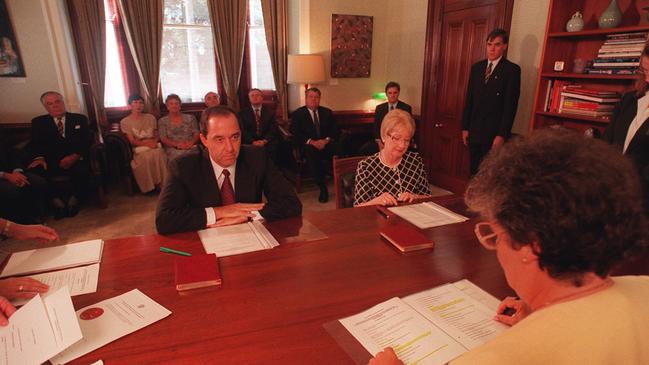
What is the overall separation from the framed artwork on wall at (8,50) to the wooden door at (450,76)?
4.60 meters

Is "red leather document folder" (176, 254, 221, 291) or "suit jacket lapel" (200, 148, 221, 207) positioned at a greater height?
"suit jacket lapel" (200, 148, 221, 207)

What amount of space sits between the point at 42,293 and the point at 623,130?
2951 millimetres

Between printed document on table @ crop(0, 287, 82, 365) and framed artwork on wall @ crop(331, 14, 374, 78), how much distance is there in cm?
472

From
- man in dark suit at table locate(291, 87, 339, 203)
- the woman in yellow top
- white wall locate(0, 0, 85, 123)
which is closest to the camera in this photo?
the woman in yellow top

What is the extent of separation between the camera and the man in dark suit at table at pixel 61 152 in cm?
374

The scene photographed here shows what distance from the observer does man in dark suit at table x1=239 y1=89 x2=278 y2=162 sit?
476 cm

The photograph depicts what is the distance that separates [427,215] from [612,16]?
223 centimetres

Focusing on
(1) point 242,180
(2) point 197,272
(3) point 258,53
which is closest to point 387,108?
(3) point 258,53

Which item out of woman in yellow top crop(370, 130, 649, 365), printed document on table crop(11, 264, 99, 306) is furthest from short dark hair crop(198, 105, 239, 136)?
woman in yellow top crop(370, 130, 649, 365)

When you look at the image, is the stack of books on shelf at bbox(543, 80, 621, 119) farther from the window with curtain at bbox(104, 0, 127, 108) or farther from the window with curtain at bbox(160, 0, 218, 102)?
the window with curtain at bbox(104, 0, 127, 108)

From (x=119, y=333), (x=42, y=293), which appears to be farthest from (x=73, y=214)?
(x=119, y=333)

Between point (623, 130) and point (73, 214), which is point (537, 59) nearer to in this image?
Answer: point (623, 130)

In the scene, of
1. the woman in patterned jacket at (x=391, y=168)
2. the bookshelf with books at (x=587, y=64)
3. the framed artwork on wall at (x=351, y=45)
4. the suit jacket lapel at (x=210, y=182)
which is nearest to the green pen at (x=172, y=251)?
the suit jacket lapel at (x=210, y=182)

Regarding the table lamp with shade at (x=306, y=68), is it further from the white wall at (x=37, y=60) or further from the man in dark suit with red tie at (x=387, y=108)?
the white wall at (x=37, y=60)
